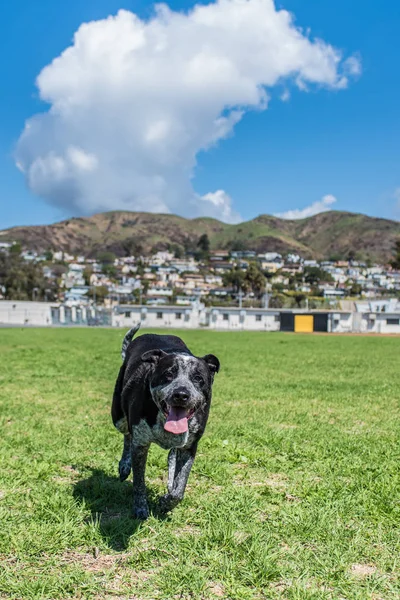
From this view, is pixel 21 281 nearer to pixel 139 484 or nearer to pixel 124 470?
pixel 124 470

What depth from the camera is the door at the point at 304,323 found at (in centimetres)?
6325

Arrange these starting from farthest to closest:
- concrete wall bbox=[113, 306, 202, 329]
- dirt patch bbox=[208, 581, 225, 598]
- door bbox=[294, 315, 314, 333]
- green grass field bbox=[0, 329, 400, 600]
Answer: concrete wall bbox=[113, 306, 202, 329] < door bbox=[294, 315, 314, 333] < green grass field bbox=[0, 329, 400, 600] < dirt patch bbox=[208, 581, 225, 598]

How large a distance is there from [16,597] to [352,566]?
2142 millimetres

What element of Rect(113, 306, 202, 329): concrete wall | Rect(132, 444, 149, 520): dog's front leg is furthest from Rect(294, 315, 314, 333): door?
Rect(132, 444, 149, 520): dog's front leg

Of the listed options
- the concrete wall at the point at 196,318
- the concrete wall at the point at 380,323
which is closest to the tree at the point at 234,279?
the concrete wall at the point at 196,318

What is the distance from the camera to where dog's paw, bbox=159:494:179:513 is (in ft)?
12.7

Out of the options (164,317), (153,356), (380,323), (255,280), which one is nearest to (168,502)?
(153,356)

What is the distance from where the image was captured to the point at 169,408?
11.9ft

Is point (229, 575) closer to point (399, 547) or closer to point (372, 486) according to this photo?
point (399, 547)

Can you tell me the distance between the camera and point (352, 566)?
3381mm

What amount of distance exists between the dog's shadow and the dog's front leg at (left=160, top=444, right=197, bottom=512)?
0.89 ft

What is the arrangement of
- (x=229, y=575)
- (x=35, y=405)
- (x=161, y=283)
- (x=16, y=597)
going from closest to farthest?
(x=16, y=597) < (x=229, y=575) < (x=35, y=405) < (x=161, y=283)

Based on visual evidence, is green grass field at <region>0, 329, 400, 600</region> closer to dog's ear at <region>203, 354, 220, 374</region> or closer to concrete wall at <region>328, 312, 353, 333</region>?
dog's ear at <region>203, 354, 220, 374</region>

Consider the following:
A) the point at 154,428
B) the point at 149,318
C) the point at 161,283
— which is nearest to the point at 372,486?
the point at 154,428
